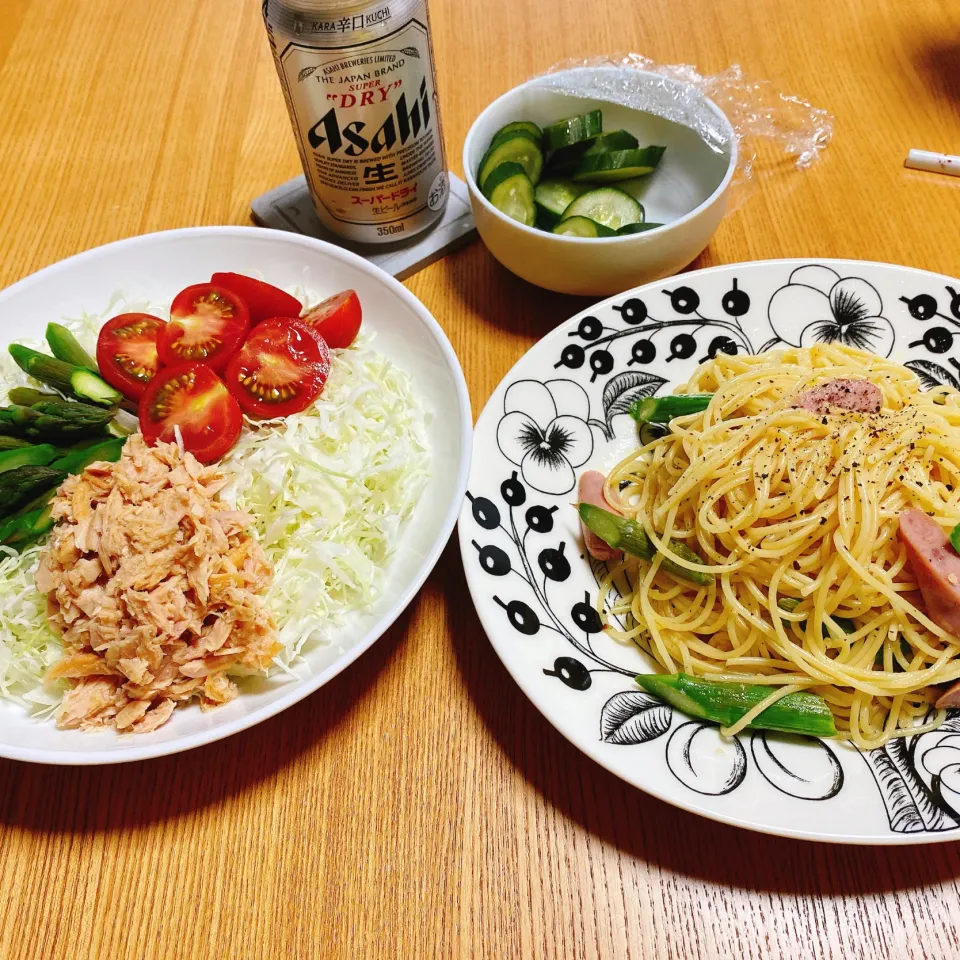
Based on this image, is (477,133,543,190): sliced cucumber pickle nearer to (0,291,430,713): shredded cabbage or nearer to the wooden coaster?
the wooden coaster

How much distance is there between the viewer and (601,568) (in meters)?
1.56

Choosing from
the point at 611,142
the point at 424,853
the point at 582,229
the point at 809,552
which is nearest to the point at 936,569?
the point at 809,552

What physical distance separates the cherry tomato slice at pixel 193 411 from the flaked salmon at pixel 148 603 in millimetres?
167

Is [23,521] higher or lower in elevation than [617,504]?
higher

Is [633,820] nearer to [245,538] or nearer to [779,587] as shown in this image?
[779,587]

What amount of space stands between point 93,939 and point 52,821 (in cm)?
23

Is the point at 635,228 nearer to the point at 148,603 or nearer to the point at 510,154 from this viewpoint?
the point at 510,154

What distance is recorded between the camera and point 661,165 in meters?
2.17

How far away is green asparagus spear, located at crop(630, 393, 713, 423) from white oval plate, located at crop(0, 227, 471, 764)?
0.45m

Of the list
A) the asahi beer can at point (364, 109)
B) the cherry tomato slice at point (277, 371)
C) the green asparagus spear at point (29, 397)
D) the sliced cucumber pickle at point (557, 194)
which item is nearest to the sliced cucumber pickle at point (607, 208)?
the sliced cucumber pickle at point (557, 194)

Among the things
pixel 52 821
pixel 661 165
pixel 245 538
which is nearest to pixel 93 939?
pixel 52 821

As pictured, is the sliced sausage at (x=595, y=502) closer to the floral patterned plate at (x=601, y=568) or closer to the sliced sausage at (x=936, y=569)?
the floral patterned plate at (x=601, y=568)

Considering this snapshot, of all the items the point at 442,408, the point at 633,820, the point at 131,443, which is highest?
the point at 131,443

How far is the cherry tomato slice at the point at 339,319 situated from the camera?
5.63ft
